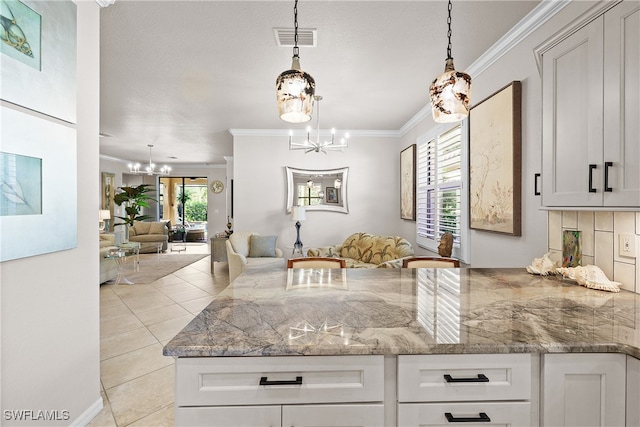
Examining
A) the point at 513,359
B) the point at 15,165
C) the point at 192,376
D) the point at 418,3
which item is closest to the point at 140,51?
the point at 15,165

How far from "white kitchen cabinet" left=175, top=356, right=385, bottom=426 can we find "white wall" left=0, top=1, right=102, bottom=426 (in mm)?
998

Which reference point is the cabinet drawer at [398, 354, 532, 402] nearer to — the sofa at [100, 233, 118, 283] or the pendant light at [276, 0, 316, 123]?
the pendant light at [276, 0, 316, 123]

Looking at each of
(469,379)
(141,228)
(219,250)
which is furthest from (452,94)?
(141,228)

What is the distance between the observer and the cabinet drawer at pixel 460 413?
36.8 inches

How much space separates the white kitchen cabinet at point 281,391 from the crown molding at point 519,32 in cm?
246

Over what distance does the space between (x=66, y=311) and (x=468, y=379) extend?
1.93 metres

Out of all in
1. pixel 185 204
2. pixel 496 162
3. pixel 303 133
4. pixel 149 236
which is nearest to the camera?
pixel 496 162

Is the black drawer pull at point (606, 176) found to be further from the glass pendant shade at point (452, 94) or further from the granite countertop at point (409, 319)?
the glass pendant shade at point (452, 94)

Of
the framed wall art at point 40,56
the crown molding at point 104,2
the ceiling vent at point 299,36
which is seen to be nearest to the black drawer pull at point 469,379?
the framed wall art at point 40,56

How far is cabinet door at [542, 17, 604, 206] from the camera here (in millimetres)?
1346

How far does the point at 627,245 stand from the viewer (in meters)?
1.49

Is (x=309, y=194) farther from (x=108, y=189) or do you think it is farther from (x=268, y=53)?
(x=108, y=189)

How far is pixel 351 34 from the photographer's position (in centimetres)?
228

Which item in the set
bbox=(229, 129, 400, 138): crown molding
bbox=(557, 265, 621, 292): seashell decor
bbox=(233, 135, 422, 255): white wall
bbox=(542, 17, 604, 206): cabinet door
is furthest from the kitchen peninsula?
bbox=(229, 129, 400, 138): crown molding
